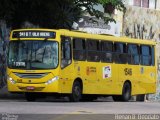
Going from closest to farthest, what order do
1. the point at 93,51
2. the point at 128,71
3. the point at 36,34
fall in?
the point at 36,34 < the point at 93,51 < the point at 128,71

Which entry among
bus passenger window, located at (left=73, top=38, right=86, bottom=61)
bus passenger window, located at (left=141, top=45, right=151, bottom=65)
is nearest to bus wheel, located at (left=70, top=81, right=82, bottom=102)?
bus passenger window, located at (left=73, top=38, right=86, bottom=61)

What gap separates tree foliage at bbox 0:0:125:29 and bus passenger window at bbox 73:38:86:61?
195 inches

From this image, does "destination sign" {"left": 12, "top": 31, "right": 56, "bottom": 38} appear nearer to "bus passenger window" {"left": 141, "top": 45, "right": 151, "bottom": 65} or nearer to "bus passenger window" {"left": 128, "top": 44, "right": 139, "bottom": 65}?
"bus passenger window" {"left": 128, "top": 44, "right": 139, "bottom": 65}

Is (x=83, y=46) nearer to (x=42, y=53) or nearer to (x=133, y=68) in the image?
(x=42, y=53)

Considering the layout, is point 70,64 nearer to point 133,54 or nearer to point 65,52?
point 65,52

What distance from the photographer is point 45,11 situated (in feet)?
→ 109

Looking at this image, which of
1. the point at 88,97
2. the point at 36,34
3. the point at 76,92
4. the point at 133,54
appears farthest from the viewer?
the point at 133,54

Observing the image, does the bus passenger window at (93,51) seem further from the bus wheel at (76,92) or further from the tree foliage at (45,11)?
the tree foliage at (45,11)

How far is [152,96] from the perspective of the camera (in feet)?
149

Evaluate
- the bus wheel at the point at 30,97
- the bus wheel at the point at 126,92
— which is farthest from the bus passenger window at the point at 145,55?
the bus wheel at the point at 30,97

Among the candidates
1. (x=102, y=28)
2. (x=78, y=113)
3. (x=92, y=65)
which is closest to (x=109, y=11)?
(x=102, y=28)

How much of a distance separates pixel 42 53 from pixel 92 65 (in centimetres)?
364

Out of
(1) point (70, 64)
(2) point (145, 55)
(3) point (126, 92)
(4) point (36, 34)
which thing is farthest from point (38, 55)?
(2) point (145, 55)

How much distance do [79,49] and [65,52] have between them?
4.18 feet
